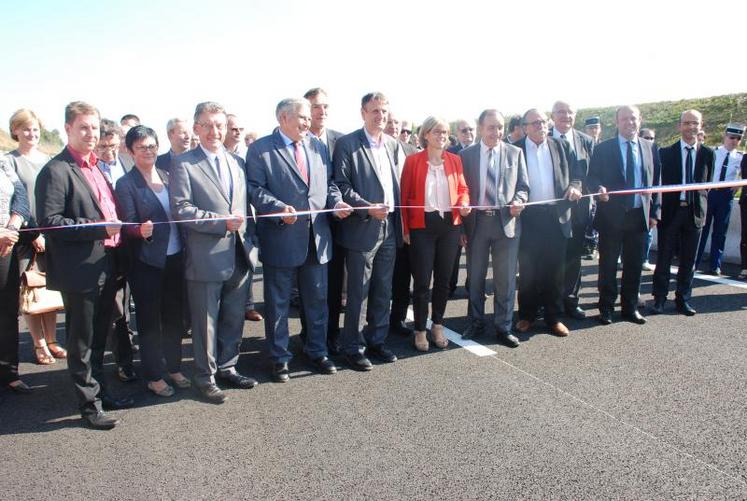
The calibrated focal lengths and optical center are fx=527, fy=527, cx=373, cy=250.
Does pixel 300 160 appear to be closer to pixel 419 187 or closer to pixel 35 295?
pixel 419 187

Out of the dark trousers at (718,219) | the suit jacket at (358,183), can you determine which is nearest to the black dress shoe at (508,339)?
the suit jacket at (358,183)

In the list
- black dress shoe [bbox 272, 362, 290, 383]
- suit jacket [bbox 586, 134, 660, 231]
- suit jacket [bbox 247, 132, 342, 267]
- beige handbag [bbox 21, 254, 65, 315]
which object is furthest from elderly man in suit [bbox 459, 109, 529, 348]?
beige handbag [bbox 21, 254, 65, 315]

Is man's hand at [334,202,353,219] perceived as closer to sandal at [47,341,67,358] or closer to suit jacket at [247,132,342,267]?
suit jacket at [247,132,342,267]

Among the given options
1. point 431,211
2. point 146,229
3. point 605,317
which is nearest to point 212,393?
point 146,229

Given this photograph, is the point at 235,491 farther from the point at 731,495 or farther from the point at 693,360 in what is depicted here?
the point at 693,360

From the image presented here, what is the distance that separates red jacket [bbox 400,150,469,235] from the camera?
4.96m

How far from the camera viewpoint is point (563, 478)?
2949 mm

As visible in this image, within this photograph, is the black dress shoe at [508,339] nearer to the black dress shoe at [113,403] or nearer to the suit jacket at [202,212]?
the suit jacket at [202,212]

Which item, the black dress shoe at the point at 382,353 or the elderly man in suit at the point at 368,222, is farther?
the black dress shoe at the point at 382,353

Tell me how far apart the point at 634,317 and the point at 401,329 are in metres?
2.64

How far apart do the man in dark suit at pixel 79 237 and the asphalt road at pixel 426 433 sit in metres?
0.42

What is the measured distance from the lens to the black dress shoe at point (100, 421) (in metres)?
3.66

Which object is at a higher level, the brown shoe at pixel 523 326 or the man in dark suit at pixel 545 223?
the man in dark suit at pixel 545 223

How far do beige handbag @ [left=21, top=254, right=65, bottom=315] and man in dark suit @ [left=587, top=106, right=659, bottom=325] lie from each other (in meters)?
5.59
